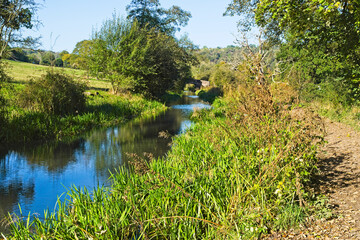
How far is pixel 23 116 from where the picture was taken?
13.6 meters

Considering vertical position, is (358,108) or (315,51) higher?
(315,51)

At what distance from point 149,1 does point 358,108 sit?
113 ft

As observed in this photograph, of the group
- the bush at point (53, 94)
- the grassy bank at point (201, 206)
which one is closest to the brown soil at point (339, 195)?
the grassy bank at point (201, 206)

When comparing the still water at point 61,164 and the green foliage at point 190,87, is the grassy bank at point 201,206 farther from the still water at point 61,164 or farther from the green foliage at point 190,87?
the green foliage at point 190,87

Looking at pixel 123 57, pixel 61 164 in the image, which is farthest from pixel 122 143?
pixel 123 57

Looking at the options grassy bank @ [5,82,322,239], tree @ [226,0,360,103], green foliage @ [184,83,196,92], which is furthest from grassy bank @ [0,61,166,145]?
green foliage @ [184,83,196,92]

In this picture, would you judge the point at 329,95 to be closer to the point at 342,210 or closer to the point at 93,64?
the point at 342,210

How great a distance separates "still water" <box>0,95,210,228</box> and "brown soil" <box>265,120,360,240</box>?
2895mm

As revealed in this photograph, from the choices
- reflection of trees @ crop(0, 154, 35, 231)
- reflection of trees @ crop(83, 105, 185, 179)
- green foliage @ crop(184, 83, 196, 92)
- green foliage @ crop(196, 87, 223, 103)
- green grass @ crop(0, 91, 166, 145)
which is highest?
green foliage @ crop(184, 83, 196, 92)

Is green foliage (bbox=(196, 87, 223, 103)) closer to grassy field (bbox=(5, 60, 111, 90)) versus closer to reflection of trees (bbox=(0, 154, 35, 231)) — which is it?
grassy field (bbox=(5, 60, 111, 90))

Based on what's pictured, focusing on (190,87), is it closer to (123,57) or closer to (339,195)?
(123,57)

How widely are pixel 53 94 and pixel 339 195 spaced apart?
44.7 ft

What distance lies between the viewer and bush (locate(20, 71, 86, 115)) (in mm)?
15117

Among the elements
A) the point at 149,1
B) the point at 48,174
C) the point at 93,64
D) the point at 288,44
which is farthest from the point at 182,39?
the point at 48,174
